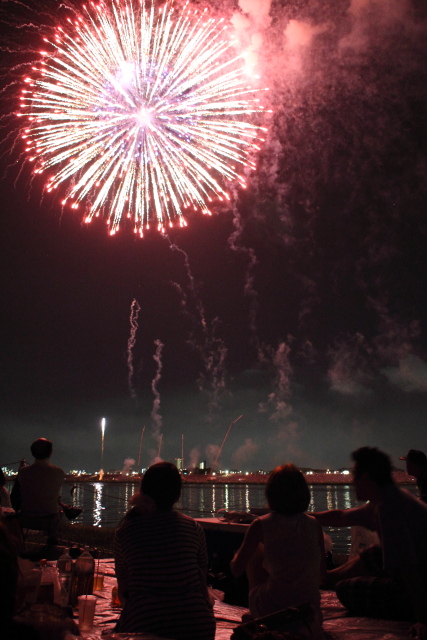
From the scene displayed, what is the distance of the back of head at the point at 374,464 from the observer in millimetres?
4461

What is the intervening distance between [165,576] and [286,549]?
1042mm

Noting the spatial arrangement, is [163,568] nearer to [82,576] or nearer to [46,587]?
[46,587]

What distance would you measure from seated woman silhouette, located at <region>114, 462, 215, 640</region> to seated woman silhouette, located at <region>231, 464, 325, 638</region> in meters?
0.58

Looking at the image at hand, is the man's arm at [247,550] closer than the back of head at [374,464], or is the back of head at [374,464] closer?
the man's arm at [247,550]

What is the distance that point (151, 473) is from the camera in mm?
3758

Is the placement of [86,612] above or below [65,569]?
below

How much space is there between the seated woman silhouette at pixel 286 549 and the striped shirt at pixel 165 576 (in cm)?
59

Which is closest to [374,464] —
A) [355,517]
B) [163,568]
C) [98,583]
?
[355,517]

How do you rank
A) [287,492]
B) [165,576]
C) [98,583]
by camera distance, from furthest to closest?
1. [98,583]
2. [287,492]
3. [165,576]

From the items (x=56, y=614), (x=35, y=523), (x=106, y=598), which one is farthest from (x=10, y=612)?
(x=35, y=523)

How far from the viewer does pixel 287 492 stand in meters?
4.11

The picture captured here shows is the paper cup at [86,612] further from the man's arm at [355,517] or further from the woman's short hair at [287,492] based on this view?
the man's arm at [355,517]

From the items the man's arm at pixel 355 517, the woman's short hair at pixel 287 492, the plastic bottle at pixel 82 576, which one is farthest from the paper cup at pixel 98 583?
the woman's short hair at pixel 287 492

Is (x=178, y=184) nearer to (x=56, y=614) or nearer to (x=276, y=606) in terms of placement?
(x=276, y=606)
